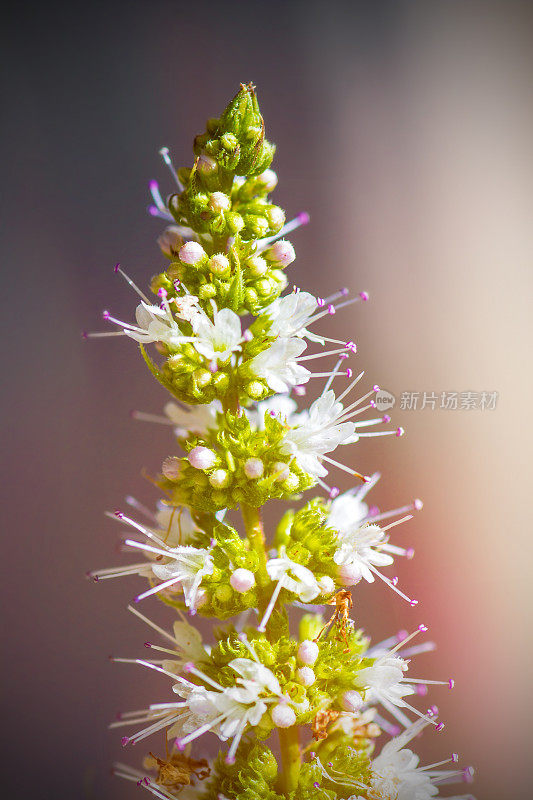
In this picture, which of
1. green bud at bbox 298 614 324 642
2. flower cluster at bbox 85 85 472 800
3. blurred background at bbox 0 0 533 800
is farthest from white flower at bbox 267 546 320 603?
blurred background at bbox 0 0 533 800

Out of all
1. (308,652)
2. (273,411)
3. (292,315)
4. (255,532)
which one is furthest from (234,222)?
(308,652)

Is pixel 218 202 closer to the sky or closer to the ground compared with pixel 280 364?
closer to the sky

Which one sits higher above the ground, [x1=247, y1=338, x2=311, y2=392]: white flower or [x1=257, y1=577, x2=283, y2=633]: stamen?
[x1=247, y1=338, x2=311, y2=392]: white flower

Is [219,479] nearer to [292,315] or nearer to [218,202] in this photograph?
[292,315]

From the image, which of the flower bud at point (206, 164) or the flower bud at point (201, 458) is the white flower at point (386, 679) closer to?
the flower bud at point (201, 458)

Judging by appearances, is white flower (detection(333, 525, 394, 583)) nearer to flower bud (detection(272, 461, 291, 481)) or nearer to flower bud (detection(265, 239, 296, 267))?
flower bud (detection(272, 461, 291, 481))

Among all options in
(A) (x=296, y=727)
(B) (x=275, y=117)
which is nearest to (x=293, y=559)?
(A) (x=296, y=727)
